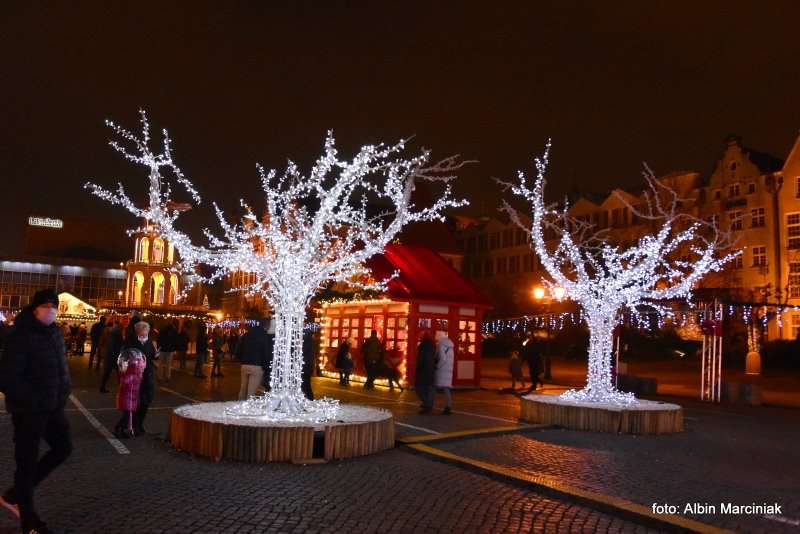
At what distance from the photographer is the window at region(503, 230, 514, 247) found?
2383 inches

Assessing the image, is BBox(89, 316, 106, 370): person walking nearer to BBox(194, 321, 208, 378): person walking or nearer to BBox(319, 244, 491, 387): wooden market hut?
BBox(194, 321, 208, 378): person walking

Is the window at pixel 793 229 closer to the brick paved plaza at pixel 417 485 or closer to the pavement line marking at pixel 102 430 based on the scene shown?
the brick paved plaza at pixel 417 485

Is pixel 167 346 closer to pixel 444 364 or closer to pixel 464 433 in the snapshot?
pixel 444 364

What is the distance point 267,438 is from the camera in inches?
348

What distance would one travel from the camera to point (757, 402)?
20.8 m

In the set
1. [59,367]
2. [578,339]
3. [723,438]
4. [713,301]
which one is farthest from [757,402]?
[578,339]

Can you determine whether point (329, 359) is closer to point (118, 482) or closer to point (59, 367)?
point (118, 482)

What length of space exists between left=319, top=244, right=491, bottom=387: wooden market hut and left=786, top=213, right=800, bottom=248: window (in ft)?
86.4

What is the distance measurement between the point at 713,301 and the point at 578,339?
27.0 metres

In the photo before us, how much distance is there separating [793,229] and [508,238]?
23.4 m

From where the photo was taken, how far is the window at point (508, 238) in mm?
60531

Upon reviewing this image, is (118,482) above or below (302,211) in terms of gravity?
below

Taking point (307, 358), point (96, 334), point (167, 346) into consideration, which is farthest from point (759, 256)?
point (307, 358)

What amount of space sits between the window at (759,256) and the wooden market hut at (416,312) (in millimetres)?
26610
